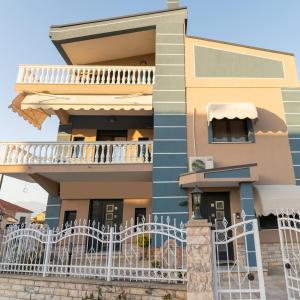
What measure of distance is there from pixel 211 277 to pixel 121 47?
42.5 feet

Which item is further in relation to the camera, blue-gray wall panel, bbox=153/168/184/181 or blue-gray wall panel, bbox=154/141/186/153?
blue-gray wall panel, bbox=154/141/186/153

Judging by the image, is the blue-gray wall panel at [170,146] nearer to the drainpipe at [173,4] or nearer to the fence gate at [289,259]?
the fence gate at [289,259]

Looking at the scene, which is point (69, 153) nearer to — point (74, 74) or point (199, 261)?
point (74, 74)

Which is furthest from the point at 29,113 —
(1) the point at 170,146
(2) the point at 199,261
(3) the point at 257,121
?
(2) the point at 199,261

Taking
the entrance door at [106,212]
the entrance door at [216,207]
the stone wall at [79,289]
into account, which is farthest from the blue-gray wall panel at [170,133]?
the stone wall at [79,289]

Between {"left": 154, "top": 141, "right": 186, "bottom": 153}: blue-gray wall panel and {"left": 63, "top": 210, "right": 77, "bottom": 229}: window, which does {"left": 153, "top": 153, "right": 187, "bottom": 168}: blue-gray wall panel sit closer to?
{"left": 154, "top": 141, "right": 186, "bottom": 153}: blue-gray wall panel

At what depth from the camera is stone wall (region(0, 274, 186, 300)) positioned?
6.20 metres

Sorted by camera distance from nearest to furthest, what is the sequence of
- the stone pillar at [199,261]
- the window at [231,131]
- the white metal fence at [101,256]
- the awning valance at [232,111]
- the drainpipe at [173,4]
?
the stone pillar at [199,261], the white metal fence at [101,256], the awning valance at [232,111], the window at [231,131], the drainpipe at [173,4]

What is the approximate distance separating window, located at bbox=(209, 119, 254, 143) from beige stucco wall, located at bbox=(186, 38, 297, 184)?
0.29 metres

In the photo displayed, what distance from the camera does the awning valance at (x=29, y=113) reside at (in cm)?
1259

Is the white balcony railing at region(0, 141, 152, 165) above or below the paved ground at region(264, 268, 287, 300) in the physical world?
above

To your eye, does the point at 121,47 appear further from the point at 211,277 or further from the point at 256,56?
the point at 211,277

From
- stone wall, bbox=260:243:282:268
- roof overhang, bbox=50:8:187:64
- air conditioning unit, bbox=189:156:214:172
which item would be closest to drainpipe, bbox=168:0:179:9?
roof overhang, bbox=50:8:187:64

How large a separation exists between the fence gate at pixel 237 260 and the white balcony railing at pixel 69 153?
4.73m
